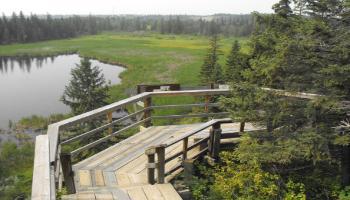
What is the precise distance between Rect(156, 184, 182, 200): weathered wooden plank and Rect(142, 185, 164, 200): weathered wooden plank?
67 mm

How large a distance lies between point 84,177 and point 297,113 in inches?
152

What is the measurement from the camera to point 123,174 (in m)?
6.40

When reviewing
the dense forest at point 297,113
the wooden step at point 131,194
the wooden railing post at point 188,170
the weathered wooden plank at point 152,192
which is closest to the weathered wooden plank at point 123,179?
the wooden step at point 131,194

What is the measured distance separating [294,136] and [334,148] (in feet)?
3.55

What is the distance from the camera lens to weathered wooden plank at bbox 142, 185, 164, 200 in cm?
567

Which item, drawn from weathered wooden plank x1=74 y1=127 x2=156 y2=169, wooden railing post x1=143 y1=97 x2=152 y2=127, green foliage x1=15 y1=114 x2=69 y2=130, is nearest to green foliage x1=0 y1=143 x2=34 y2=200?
green foliage x1=15 y1=114 x2=69 y2=130

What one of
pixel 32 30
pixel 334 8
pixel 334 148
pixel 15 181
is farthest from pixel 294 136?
pixel 32 30

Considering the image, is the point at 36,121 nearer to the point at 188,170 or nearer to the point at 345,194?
the point at 188,170

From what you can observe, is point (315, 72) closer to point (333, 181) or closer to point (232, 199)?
point (333, 181)

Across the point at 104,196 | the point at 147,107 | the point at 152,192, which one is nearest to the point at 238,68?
the point at 147,107

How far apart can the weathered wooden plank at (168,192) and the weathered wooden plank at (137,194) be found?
1.07 feet

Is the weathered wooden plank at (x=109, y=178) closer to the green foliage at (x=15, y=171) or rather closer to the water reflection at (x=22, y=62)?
the green foliage at (x=15, y=171)

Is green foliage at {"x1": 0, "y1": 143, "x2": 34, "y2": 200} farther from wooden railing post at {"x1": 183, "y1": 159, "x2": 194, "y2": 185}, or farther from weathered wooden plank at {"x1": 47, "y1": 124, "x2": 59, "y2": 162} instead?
weathered wooden plank at {"x1": 47, "y1": 124, "x2": 59, "y2": 162}

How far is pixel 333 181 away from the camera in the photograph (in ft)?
22.0
